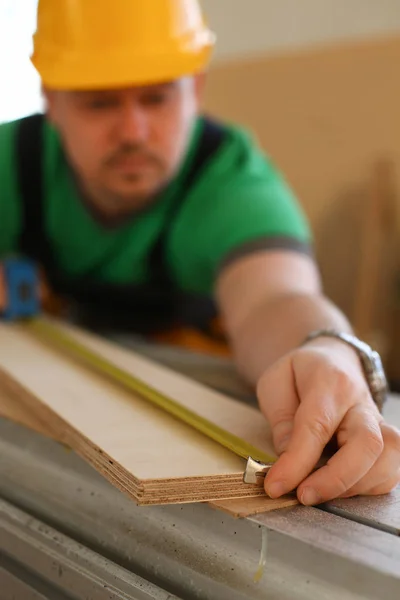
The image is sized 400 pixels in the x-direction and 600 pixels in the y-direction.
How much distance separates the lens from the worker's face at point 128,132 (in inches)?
40.7

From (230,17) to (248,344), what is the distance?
1.80 meters

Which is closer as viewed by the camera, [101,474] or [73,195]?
[101,474]

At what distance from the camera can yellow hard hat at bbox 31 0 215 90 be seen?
0.92m

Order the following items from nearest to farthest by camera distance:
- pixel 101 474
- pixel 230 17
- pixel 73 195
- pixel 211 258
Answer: pixel 101 474, pixel 211 258, pixel 73 195, pixel 230 17

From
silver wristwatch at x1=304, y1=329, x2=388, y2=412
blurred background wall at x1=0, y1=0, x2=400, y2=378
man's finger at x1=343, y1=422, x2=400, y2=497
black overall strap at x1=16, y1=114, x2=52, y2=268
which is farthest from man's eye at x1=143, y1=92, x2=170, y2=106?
blurred background wall at x1=0, y1=0, x2=400, y2=378

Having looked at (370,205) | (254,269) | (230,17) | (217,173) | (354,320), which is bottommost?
(354,320)

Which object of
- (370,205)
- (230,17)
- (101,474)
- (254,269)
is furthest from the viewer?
(230,17)

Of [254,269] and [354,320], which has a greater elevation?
[254,269]

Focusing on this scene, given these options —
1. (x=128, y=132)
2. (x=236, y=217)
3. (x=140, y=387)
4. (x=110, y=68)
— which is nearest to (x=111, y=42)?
(x=110, y=68)

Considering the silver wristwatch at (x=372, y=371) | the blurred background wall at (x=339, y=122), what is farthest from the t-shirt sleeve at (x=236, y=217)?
the blurred background wall at (x=339, y=122)

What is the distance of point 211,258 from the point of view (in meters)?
1.19

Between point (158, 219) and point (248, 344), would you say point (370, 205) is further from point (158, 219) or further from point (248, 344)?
point (248, 344)

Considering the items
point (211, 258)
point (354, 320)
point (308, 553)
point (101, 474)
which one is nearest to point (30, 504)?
point (101, 474)

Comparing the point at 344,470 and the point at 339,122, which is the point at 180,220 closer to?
the point at 344,470
